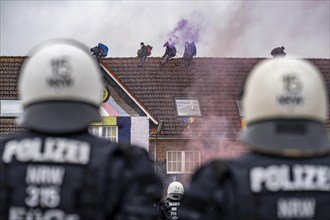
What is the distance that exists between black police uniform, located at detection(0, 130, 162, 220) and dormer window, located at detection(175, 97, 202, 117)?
2825cm

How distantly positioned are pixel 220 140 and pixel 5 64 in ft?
34.4

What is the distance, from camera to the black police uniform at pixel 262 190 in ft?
12.6

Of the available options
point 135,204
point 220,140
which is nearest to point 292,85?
point 135,204

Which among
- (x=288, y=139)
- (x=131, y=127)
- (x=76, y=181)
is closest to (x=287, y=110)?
(x=288, y=139)

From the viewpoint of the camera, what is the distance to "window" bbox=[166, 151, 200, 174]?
105 feet

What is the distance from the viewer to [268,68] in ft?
13.1

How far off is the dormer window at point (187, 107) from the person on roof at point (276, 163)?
93.1 ft

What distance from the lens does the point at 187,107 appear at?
108 feet

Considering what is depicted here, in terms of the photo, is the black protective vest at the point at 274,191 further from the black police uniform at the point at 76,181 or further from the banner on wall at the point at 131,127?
the banner on wall at the point at 131,127

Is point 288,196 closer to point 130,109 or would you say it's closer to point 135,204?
point 135,204

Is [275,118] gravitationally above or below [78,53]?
below

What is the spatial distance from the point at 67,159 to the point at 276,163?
1107mm

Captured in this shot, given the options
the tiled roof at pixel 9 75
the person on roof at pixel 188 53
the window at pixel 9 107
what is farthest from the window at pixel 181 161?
the tiled roof at pixel 9 75

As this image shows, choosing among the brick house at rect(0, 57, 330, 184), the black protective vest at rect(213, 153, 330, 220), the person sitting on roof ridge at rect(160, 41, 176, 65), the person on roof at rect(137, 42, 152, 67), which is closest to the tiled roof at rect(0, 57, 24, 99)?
the brick house at rect(0, 57, 330, 184)
